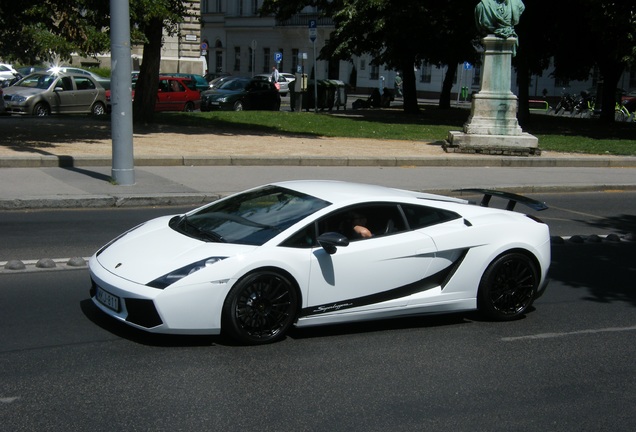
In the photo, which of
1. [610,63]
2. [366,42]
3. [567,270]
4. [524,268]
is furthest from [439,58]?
[524,268]

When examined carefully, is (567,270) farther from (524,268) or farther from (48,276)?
(48,276)

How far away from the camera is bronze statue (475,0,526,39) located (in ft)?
68.4

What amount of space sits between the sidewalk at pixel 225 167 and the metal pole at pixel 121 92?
37 centimetres

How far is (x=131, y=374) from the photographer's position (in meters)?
5.93

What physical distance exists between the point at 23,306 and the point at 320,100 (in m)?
33.9

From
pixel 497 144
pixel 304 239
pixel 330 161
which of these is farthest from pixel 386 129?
pixel 304 239

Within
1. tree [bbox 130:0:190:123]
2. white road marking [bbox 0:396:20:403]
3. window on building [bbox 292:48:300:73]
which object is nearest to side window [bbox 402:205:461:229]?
white road marking [bbox 0:396:20:403]

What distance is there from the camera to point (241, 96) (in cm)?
3681

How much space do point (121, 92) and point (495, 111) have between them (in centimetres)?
1014

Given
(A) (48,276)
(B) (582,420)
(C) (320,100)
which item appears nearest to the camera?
(B) (582,420)

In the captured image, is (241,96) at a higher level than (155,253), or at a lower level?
higher

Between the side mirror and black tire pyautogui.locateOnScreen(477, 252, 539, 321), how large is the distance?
1.51 meters

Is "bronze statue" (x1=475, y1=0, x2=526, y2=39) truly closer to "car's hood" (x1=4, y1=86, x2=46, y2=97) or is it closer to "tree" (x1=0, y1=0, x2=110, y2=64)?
"tree" (x1=0, y1=0, x2=110, y2=64)

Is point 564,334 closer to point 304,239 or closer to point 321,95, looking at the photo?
point 304,239
